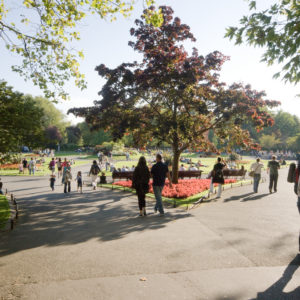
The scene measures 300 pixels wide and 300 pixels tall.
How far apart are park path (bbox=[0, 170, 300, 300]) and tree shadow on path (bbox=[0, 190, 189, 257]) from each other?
27 mm

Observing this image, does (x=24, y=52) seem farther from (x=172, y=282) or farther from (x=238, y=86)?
(x=238, y=86)

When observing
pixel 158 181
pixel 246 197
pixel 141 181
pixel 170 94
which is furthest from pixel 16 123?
pixel 246 197

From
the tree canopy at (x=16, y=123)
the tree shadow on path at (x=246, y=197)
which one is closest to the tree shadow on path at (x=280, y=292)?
the tree shadow on path at (x=246, y=197)

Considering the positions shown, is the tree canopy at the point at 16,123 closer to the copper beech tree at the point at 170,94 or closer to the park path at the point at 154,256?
the park path at the point at 154,256

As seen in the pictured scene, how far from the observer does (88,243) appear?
5531 mm

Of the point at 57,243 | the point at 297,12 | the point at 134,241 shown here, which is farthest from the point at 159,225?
the point at 297,12

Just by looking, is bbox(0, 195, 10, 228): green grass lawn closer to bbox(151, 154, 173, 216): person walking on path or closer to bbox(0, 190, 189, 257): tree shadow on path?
bbox(0, 190, 189, 257): tree shadow on path

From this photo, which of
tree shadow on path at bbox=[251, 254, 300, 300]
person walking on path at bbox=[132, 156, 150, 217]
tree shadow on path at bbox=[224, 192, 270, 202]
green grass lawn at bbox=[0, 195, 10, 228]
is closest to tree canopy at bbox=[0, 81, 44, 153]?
green grass lawn at bbox=[0, 195, 10, 228]

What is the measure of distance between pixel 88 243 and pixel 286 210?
6709 mm

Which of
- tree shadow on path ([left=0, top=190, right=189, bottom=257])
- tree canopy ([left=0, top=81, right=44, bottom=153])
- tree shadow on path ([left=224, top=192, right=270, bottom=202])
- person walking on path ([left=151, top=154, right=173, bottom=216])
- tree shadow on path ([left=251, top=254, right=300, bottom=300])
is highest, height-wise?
tree canopy ([left=0, top=81, right=44, bottom=153])

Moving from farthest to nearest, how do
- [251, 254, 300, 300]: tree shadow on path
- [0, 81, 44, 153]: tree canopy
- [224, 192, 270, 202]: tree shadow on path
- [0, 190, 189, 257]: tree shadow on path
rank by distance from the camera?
[224, 192, 270, 202]: tree shadow on path
[0, 81, 44, 153]: tree canopy
[0, 190, 189, 257]: tree shadow on path
[251, 254, 300, 300]: tree shadow on path

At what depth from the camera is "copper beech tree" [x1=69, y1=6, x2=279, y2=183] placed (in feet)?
40.6

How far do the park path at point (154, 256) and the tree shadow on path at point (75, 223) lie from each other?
0.09ft

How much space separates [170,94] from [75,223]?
820 centimetres
